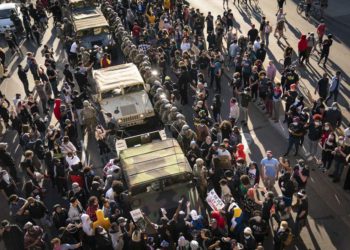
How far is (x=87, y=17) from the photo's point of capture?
22.8 m

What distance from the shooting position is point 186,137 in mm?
12883

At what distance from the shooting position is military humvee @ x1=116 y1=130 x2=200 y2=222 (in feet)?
35.4

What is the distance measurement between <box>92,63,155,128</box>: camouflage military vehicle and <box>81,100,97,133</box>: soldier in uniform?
536mm

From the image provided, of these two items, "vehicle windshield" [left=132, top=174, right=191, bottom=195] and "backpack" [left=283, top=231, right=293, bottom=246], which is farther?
"vehicle windshield" [left=132, top=174, right=191, bottom=195]

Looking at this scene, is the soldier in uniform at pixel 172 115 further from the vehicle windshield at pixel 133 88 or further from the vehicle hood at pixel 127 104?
the vehicle windshield at pixel 133 88

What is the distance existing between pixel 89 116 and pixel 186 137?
4.12 meters

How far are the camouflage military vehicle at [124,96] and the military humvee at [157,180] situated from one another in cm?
340

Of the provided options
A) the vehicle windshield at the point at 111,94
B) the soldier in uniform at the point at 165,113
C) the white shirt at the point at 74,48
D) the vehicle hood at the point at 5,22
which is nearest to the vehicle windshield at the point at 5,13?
the vehicle hood at the point at 5,22

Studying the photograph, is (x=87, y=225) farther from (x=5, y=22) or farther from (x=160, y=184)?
(x=5, y=22)

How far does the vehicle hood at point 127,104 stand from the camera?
1528 cm

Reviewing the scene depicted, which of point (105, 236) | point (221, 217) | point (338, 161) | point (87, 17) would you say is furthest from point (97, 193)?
point (87, 17)

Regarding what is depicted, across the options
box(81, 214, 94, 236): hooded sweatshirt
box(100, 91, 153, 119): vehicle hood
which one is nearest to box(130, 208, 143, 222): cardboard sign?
box(81, 214, 94, 236): hooded sweatshirt

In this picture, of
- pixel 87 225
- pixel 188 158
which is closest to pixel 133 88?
pixel 188 158

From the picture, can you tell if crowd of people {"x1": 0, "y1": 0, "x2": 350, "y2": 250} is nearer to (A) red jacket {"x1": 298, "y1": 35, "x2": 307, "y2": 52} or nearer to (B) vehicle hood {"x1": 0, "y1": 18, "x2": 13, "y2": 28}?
(A) red jacket {"x1": 298, "y1": 35, "x2": 307, "y2": 52}
